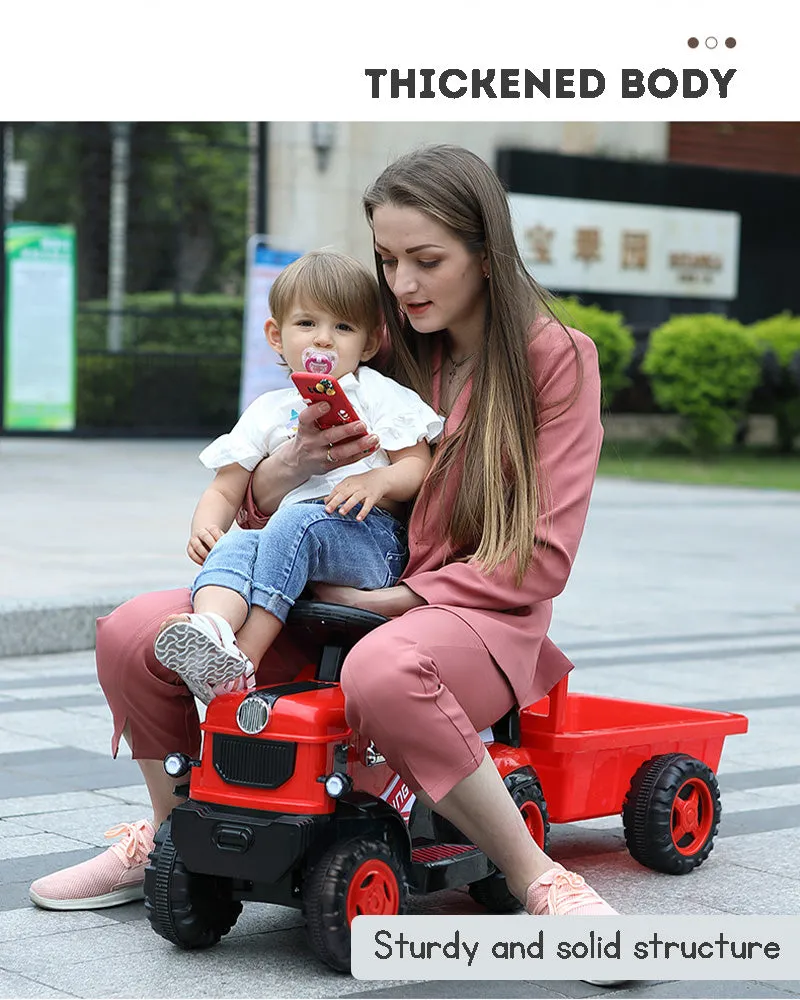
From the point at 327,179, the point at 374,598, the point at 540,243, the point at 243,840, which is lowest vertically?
the point at 243,840

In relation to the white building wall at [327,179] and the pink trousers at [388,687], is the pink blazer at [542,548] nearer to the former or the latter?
the pink trousers at [388,687]

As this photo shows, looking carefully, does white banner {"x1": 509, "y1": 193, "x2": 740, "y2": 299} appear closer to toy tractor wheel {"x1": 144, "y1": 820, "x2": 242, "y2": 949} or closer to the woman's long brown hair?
the woman's long brown hair

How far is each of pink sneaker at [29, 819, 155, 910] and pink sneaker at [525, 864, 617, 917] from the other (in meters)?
0.89

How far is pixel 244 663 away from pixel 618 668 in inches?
157

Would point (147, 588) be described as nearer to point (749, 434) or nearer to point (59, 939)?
point (59, 939)

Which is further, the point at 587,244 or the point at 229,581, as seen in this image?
the point at 587,244

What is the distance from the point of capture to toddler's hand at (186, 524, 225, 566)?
3422mm

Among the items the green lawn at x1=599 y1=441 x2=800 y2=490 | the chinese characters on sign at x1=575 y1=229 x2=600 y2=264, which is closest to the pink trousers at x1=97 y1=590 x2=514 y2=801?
the green lawn at x1=599 y1=441 x2=800 y2=490

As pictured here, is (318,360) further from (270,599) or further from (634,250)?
(634,250)

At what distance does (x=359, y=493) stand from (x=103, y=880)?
3.39 feet

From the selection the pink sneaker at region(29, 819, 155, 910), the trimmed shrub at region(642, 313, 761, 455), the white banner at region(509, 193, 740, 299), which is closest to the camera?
the pink sneaker at region(29, 819, 155, 910)

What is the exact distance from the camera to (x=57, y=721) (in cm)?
559

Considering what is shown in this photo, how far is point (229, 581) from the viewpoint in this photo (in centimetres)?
319

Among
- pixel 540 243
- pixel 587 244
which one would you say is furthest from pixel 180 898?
pixel 587 244
